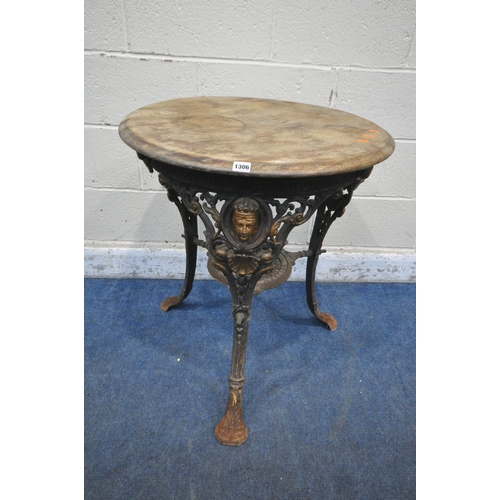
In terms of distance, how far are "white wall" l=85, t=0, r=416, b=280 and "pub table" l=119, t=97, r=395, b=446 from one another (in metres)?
0.39

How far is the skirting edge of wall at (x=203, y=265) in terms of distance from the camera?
189 centimetres

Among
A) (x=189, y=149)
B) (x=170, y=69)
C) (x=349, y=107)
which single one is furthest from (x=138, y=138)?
(x=349, y=107)

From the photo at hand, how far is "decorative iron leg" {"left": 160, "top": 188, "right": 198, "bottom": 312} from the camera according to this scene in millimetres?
1366

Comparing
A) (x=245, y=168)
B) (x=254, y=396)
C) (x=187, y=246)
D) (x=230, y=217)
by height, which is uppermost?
(x=245, y=168)

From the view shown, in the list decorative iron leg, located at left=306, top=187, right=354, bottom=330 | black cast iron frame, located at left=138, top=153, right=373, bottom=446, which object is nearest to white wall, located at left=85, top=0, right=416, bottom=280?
decorative iron leg, located at left=306, top=187, right=354, bottom=330

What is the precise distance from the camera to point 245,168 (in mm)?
841

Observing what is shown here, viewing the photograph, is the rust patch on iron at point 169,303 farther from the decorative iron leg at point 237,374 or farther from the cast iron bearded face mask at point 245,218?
the cast iron bearded face mask at point 245,218

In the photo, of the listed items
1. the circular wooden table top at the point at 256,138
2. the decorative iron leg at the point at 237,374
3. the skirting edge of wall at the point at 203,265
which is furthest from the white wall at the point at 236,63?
the decorative iron leg at the point at 237,374

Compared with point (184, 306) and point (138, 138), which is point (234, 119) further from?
point (184, 306)

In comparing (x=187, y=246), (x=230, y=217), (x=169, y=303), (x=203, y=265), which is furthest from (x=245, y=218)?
(x=203, y=265)

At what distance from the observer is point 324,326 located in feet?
5.61

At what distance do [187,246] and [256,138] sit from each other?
0.65 metres

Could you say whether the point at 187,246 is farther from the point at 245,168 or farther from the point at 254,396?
the point at 245,168

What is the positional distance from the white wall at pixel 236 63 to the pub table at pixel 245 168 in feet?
1.29
